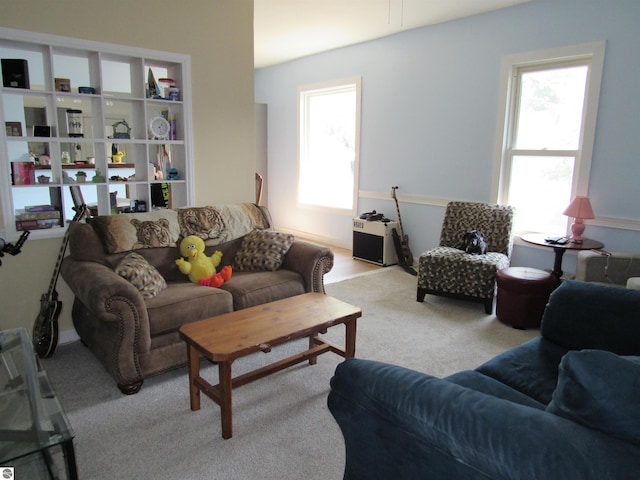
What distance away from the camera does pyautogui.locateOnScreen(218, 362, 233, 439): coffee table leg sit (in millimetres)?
2137

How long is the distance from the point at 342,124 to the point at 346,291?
2.87 m

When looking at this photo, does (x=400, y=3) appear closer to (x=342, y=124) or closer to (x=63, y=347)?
(x=342, y=124)

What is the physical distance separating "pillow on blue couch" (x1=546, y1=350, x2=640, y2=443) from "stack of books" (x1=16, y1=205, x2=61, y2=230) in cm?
331

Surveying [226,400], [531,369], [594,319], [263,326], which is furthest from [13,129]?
[594,319]

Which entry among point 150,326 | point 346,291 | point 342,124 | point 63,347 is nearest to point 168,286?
point 150,326

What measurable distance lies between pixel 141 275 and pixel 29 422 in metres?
1.18

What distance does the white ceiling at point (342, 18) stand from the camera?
4250 millimetres

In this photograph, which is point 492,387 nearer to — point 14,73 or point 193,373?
point 193,373

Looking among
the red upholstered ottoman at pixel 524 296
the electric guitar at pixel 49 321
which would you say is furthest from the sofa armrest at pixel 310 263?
the electric guitar at pixel 49 321

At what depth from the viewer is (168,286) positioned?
305 centimetres

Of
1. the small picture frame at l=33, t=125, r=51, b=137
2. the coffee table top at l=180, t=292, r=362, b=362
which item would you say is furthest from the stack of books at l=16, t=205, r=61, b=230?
the coffee table top at l=180, t=292, r=362, b=362

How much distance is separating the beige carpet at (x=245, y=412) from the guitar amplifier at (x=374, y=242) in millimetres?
1795

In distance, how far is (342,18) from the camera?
4730 millimetres

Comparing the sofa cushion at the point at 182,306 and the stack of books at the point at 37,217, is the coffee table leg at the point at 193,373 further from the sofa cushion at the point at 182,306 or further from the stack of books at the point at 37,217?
the stack of books at the point at 37,217
